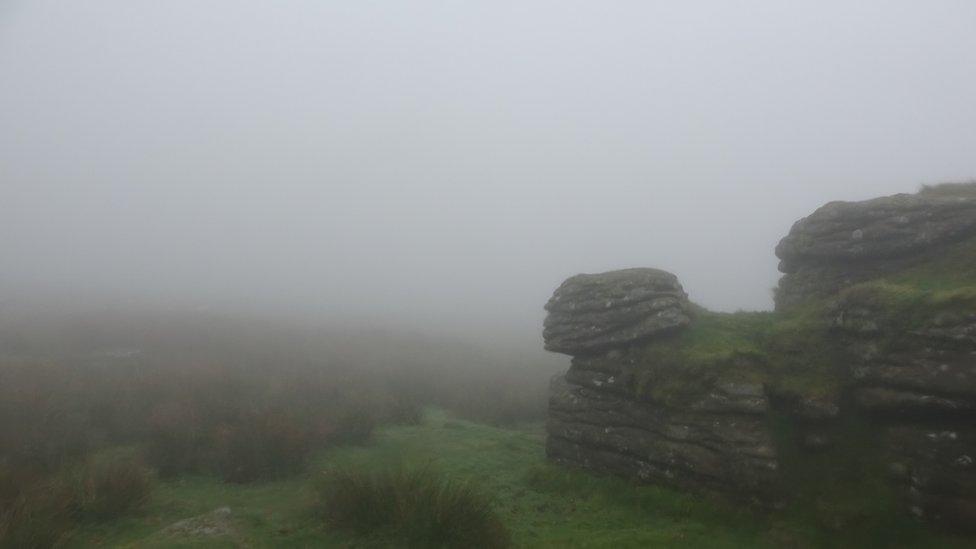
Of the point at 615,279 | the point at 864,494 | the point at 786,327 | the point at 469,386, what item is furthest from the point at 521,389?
the point at 864,494

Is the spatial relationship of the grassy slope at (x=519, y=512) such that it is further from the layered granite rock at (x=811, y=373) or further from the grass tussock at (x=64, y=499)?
the layered granite rock at (x=811, y=373)

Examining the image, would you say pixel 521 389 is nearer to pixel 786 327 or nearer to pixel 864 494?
pixel 786 327

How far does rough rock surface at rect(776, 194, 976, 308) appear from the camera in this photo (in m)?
12.2

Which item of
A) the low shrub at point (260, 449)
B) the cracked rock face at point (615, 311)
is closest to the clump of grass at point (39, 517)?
the low shrub at point (260, 449)

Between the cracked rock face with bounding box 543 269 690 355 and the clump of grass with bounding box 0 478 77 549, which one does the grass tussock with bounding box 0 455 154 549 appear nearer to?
the clump of grass with bounding box 0 478 77 549

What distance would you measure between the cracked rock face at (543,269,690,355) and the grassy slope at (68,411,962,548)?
3219mm

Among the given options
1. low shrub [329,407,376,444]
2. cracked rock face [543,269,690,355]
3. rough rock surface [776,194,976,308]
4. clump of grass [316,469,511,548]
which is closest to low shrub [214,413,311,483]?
low shrub [329,407,376,444]

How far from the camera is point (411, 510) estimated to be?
9195 millimetres

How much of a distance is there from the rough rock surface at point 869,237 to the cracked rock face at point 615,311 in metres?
3.27

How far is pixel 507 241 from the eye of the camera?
163750 mm

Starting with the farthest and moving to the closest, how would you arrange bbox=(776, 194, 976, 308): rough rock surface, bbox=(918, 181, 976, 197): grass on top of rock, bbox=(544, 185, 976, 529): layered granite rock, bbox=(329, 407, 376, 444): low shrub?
bbox=(329, 407, 376, 444): low shrub
bbox=(918, 181, 976, 197): grass on top of rock
bbox=(776, 194, 976, 308): rough rock surface
bbox=(544, 185, 976, 529): layered granite rock

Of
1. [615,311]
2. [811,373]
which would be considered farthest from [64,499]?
[811,373]

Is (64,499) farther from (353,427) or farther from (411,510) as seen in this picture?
(353,427)

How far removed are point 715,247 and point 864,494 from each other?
165625 mm
